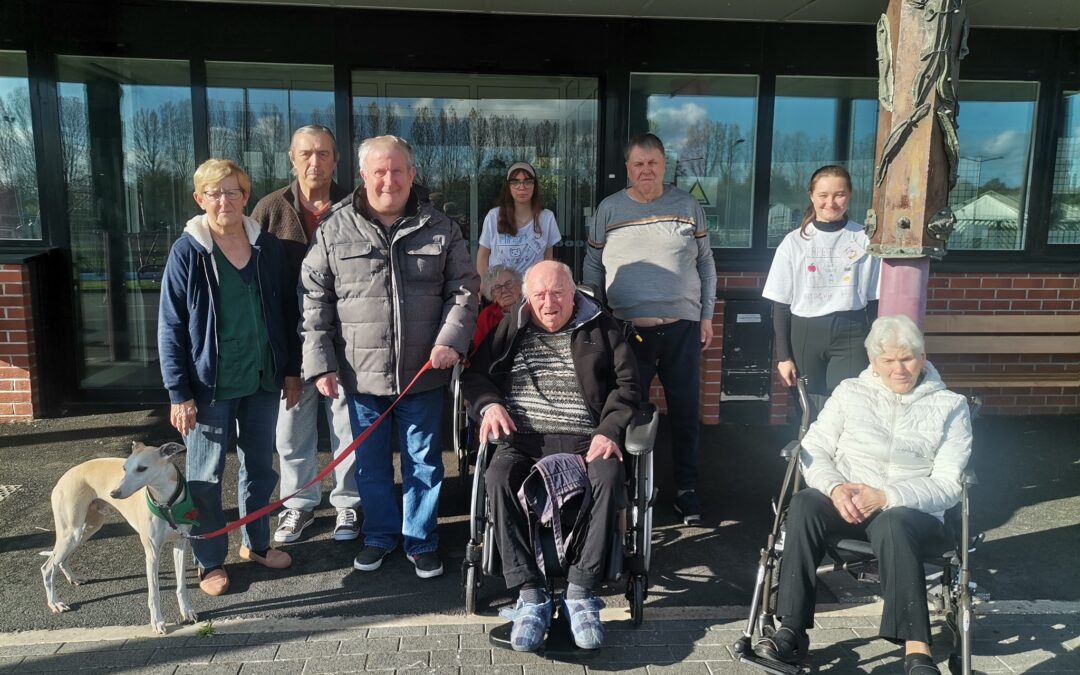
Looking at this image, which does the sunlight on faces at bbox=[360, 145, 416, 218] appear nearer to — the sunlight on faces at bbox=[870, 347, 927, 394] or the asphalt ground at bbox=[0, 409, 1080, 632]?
the asphalt ground at bbox=[0, 409, 1080, 632]

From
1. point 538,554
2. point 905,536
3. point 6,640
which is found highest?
point 905,536

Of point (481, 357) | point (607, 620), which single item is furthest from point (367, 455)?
point (607, 620)

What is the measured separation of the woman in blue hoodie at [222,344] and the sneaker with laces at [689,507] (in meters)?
2.06

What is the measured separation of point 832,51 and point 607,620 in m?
4.73

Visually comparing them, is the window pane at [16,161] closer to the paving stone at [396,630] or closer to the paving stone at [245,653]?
the paving stone at [245,653]

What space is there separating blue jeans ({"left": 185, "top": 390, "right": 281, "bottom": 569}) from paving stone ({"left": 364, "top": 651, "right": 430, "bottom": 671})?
97 cm

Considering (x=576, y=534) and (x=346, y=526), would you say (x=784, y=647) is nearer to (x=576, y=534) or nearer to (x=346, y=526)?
(x=576, y=534)

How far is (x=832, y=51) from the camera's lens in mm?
5859

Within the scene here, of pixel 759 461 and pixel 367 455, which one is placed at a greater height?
pixel 367 455

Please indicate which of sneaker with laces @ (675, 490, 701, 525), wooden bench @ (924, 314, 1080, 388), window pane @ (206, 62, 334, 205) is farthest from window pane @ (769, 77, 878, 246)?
window pane @ (206, 62, 334, 205)

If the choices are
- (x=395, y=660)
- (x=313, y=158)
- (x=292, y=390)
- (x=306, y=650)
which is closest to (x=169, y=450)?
(x=292, y=390)

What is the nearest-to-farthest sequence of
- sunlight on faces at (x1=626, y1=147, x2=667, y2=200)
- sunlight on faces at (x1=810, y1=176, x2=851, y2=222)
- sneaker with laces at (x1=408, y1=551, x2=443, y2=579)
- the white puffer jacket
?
the white puffer jacket
sneaker with laces at (x1=408, y1=551, x2=443, y2=579)
sunlight on faces at (x1=810, y1=176, x2=851, y2=222)
sunlight on faces at (x1=626, y1=147, x2=667, y2=200)

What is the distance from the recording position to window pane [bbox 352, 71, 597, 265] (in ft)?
19.9

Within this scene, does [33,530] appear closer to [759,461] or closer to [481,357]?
[481,357]
